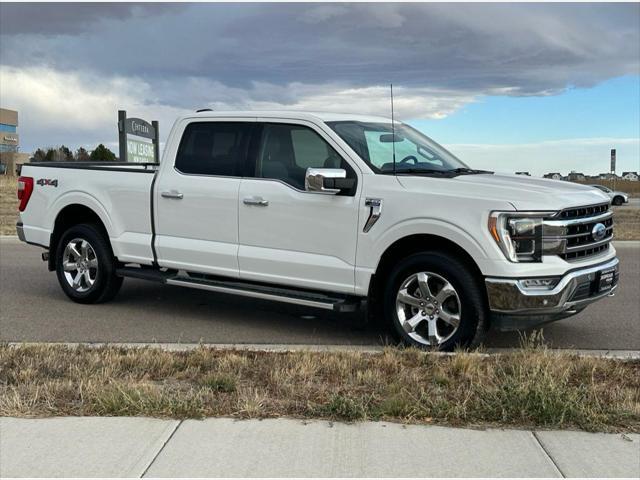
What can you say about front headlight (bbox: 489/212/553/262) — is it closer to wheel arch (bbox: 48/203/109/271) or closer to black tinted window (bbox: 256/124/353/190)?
black tinted window (bbox: 256/124/353/190)

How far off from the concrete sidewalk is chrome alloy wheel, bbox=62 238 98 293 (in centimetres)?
394

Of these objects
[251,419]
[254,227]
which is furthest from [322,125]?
[251,419]

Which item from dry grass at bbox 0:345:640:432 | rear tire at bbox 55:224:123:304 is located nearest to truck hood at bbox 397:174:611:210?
dry grass at bbox 0:345:640:432

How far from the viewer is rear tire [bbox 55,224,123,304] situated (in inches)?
309

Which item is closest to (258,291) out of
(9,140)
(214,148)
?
(214,148)

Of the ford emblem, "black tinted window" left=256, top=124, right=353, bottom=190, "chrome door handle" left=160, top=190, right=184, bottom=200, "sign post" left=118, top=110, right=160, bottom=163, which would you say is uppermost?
"sign post" left=118, top=110, right=160, bottom=163

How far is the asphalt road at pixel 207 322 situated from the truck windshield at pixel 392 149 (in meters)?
1.62

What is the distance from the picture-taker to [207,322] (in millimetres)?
7359

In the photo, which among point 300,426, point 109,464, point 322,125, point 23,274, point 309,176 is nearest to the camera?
point 109,464

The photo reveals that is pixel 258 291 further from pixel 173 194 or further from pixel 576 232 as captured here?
pixel 576 232

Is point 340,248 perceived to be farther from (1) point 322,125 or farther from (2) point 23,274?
(2) point 23,274

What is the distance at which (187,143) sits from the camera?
7.38 metres

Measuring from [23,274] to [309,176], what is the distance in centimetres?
621

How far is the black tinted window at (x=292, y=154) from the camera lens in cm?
651
